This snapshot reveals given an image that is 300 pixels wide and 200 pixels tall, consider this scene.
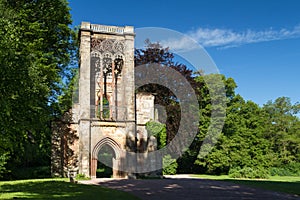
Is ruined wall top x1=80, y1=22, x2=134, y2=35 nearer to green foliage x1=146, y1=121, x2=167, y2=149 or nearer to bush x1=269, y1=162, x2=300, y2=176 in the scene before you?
green foliage x1=146, y1=121, x2=167, y2=149

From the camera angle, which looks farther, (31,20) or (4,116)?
(31,20)

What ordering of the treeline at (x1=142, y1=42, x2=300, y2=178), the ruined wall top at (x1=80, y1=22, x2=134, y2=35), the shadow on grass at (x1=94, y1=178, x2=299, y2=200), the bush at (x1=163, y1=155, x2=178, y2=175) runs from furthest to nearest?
the treeline at (x1=142, y1=42, x2=300, y2=178)
the bush at (x1=163, y1=155, x2=178, y2=175)
the ruined wall top at (x1=80, y1=22, x2=134, y2=35)
the shadow on grass at (x1=94, y1=178, x2=299, y2=200)

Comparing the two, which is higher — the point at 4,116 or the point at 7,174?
the point at 4,116

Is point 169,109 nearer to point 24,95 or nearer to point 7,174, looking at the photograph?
point 7,174

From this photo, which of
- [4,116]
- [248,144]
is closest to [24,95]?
[4,116]

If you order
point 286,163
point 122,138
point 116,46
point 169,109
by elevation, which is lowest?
point 286,163

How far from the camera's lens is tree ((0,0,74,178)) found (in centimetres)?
880

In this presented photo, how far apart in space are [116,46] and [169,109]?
23.3 feet

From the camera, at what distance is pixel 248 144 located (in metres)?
29.0

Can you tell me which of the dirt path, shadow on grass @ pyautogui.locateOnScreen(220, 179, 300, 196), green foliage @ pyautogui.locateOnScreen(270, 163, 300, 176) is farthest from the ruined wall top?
green foliage @ pyautogui.locateOnScreen(270, 163, 300, 176)

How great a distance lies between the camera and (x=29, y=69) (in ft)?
35.7

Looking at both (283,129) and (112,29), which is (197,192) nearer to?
(112,29)

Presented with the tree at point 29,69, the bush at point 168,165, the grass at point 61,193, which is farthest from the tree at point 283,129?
the grass at point 61,193

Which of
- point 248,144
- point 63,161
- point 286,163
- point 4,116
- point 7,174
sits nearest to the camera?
point 4,116
